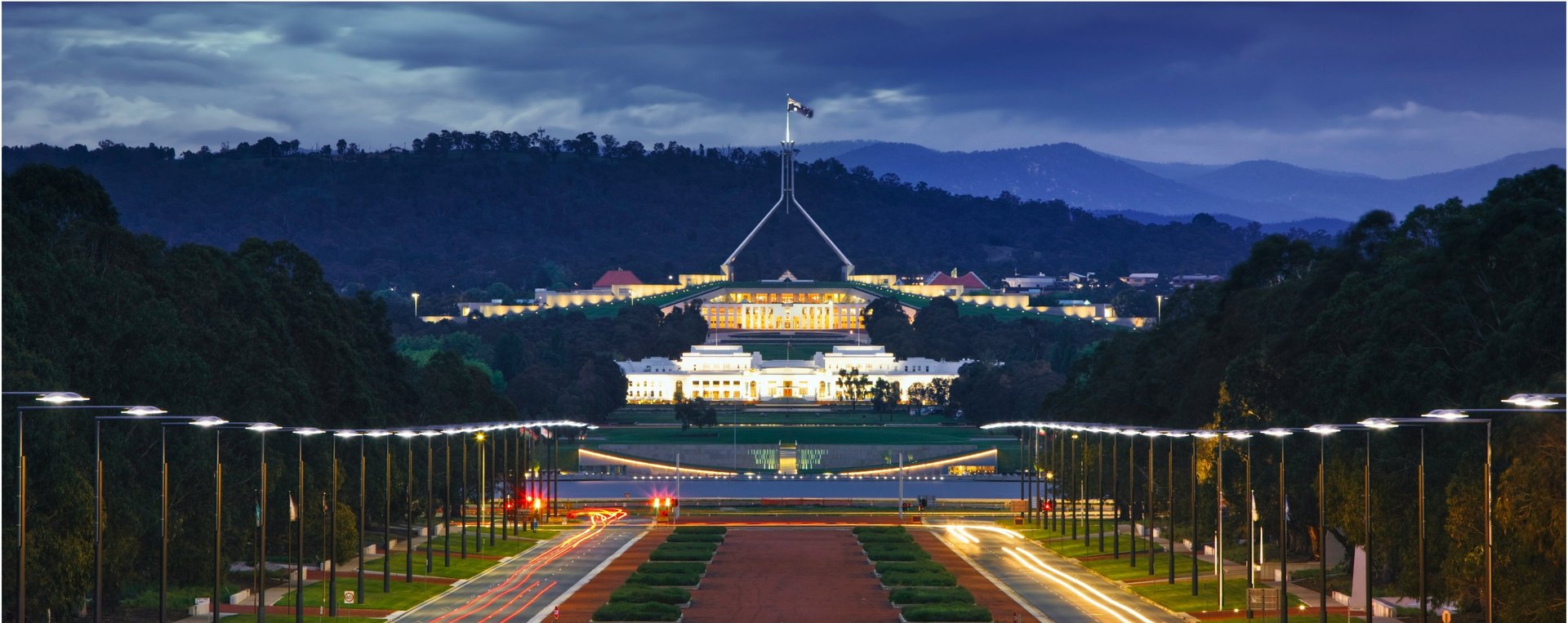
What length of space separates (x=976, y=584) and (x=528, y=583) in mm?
12168

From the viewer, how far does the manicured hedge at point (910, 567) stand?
211 feet

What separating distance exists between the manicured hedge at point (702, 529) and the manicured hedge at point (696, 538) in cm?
152

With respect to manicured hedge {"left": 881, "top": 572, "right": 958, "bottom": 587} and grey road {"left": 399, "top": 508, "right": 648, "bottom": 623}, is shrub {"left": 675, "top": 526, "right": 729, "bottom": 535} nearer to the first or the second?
grey road {"left": 399, "top": 508, "right": 648, "bottom": 623}

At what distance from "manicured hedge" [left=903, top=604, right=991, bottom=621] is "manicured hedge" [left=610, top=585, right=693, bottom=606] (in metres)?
2.56

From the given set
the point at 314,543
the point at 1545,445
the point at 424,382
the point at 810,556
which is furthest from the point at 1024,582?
the point at 424,382

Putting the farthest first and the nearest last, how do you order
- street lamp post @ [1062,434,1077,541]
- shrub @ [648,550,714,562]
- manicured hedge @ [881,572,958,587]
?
1. street lamp post @ [1062,434,1077,541]
2. shrub @ [648,550,714,562]
3. manicured hedge @ [881,572,958,587]

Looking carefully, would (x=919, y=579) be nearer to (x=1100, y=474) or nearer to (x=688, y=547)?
(x=688, y=547)

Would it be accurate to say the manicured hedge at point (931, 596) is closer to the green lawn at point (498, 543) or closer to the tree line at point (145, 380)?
the tree line at point (145, 380)

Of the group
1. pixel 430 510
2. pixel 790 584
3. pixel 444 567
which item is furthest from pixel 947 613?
pixel 430 510

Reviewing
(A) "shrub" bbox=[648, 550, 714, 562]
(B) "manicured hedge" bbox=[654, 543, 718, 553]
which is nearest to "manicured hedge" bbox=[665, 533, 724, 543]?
(B) "manicured hedge" bbox=[654, 543, 718, 553]

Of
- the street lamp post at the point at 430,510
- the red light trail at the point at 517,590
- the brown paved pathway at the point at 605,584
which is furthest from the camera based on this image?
the street lamp post at the point at 430,510

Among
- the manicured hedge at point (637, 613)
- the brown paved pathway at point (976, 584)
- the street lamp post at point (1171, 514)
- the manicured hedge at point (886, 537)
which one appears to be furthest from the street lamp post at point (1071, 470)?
the manicured hedge at point (637, 613)

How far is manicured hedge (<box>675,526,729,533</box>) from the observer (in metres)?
83.8

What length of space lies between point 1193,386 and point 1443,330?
27.6 m
